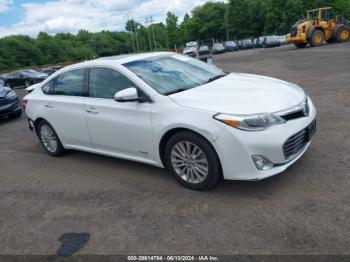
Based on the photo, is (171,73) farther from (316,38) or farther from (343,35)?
(343,35)

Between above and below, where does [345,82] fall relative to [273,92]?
below

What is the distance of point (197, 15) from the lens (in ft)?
302

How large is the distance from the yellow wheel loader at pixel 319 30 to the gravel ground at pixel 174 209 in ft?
76.9

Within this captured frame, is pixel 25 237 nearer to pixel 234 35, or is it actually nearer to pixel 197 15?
pixel 234 35

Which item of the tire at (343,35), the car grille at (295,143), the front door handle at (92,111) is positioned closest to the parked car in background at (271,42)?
the tire at (343,35)

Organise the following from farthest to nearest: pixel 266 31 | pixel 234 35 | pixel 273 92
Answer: pixel 234 35
pixel 266 31
pixel 273 92

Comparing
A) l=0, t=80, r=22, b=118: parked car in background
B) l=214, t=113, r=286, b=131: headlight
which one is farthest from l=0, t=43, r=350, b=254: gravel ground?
l=0, t=80, r=22, b=118: parked car in background

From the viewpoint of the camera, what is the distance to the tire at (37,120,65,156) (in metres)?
6.01

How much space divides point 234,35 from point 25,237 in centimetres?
8245

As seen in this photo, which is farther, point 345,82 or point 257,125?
point 345,82

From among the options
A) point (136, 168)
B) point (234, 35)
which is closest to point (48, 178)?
point (136, 168)

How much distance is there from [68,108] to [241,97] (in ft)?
8.92

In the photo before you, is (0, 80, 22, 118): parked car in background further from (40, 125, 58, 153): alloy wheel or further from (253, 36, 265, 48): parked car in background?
(253, 36, 265, 48): parked car in background

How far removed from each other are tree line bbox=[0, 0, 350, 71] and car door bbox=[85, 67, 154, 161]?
62474mm
